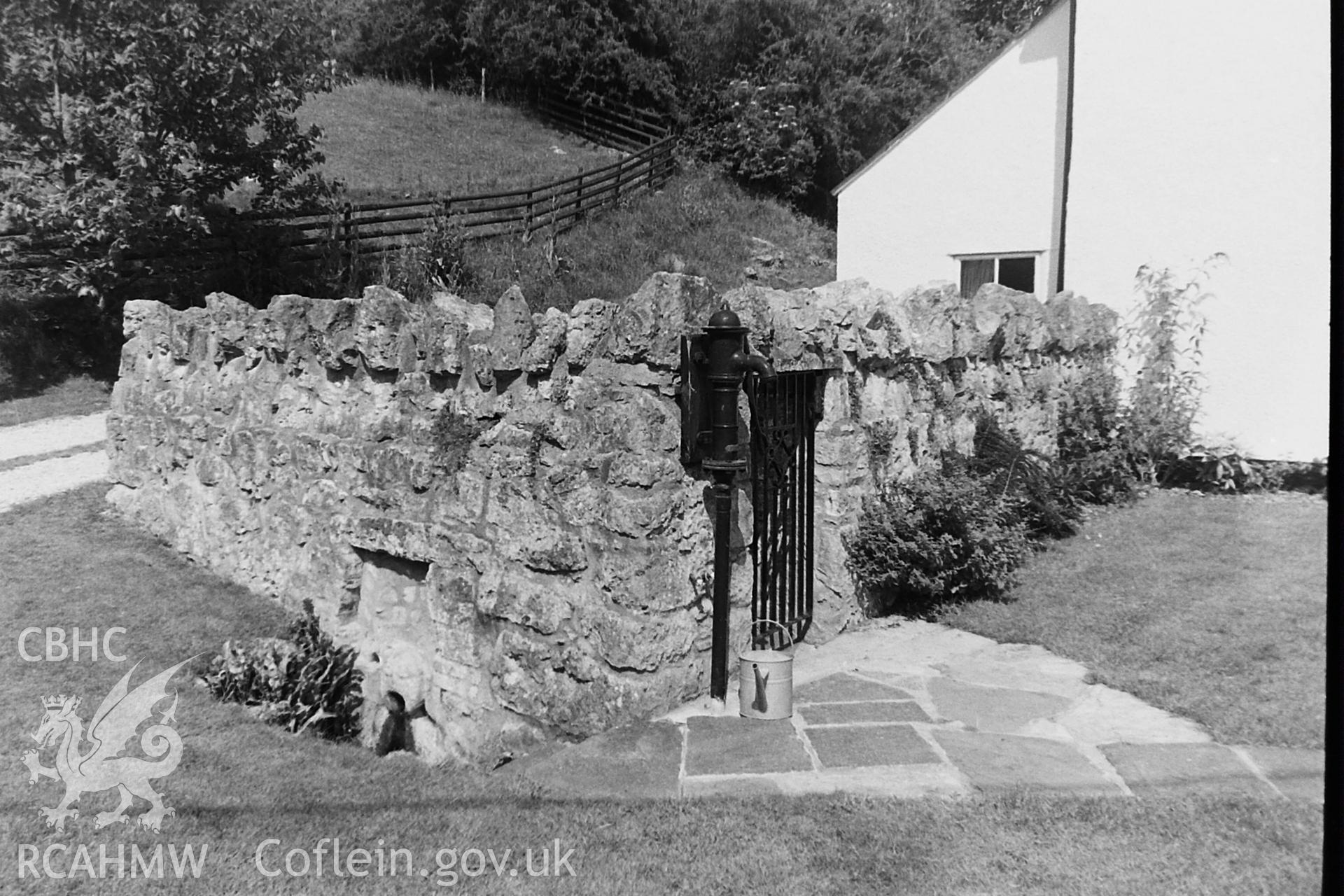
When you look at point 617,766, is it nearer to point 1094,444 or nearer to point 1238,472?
point 1094,444

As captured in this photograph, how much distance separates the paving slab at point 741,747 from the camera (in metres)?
3.66

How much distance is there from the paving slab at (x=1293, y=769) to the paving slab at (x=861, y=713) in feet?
3.91

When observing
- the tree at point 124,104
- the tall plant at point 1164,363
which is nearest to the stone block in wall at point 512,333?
the tall plant at point 1164,363

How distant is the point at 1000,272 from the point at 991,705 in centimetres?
680

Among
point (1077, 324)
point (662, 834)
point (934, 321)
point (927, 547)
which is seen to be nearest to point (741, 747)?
point (662, 834)

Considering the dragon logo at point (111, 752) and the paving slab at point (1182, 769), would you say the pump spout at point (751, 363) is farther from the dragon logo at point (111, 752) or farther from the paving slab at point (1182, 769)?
the dragon logo at point (111, 752)

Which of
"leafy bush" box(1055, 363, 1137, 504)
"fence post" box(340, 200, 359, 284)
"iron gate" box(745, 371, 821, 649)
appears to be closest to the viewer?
"iron gate" box(745, 371, 821, 649)

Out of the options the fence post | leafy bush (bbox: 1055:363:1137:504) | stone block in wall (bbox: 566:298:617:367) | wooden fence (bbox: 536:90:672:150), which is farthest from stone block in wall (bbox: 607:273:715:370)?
wooden fence (bbox: 536:90:672:150)

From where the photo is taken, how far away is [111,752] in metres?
3.70

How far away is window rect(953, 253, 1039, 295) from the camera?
988 centimetres

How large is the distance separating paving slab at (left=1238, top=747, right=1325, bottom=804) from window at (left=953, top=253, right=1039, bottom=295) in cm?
645

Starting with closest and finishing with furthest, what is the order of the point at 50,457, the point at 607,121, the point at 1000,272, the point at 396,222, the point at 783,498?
the point at 783,498, the point at 50,457, the point at 1000,272, the point at 396,222, the point at 607,121

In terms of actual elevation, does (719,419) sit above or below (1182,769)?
above

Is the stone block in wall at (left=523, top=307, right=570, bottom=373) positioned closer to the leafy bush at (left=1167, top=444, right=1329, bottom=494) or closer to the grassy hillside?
the leafy bush at (left=1167, top=444, right=1329, bottom=494)
